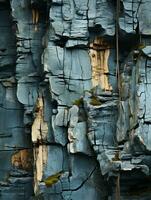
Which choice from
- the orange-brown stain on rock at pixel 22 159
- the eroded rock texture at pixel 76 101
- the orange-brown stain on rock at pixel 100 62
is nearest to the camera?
the eroded rock texture at pixel 76 101

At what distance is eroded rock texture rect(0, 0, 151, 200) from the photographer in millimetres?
14781

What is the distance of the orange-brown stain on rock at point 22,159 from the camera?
18.0m

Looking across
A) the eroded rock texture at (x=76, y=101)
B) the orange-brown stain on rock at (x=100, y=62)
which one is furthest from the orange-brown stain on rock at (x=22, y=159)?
the orange-brown stain on rock at (x=100, y=62)

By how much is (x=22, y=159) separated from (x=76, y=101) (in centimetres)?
303

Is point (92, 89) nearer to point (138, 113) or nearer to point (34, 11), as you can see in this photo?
point (138, 113)

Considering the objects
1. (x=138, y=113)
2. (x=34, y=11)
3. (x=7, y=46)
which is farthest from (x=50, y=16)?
(x=138, y=113)

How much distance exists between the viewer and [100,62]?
16594 millimetres

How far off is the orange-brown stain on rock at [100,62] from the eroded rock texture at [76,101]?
3cm

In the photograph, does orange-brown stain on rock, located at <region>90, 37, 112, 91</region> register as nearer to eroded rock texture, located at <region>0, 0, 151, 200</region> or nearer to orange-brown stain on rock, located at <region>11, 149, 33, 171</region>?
eroded rock texture, located at <region>0, 0, 151, 200</region>

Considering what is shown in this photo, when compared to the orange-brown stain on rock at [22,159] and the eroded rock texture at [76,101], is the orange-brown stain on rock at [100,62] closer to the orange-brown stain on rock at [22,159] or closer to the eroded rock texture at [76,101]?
the eroded rock texture at [76,101]

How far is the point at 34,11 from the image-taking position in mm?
18188

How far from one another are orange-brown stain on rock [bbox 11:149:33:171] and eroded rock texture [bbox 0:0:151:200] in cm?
3


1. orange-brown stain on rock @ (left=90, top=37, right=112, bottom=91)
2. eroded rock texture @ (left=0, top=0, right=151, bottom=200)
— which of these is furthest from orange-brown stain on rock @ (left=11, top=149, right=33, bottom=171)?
orange-brown stain on rock @ (left=90, top=37, right=112, bottom=91)

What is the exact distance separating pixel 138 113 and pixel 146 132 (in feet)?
1.64
